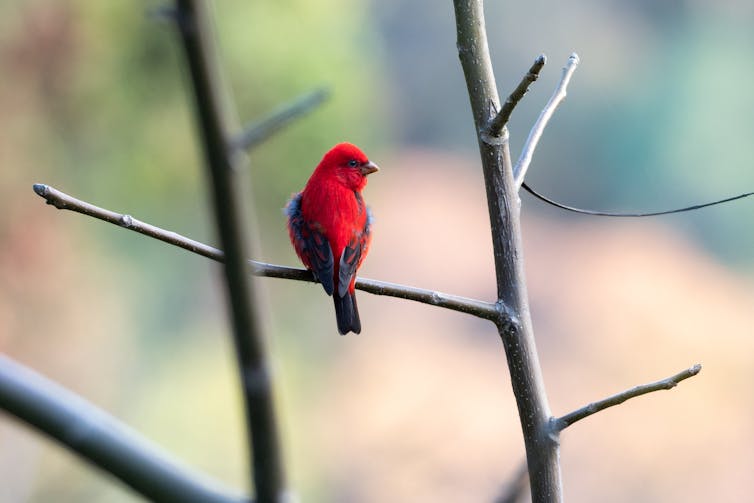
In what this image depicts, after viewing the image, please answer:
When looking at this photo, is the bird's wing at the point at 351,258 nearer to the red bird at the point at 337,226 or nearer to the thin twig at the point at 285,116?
Result: the red bird at the point at 337,226

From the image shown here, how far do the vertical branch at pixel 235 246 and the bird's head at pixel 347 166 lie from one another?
186 centimetres

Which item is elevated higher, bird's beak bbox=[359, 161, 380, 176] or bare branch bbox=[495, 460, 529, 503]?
bare branch bbox=[495, 460, 529, 503]

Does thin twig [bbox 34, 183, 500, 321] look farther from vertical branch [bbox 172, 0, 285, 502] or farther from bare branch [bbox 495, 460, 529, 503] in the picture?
vertical branch [bbox 172, 0, 285, 502]

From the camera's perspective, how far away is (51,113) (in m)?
5.70

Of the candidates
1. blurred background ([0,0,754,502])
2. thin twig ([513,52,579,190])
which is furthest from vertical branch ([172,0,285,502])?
thin twig ([513,52,579,190])

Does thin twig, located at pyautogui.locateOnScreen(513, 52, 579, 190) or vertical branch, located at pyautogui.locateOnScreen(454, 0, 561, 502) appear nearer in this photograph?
vertical branch, located at pyautogui.locateOnScreen(454, 0, 561, 502)

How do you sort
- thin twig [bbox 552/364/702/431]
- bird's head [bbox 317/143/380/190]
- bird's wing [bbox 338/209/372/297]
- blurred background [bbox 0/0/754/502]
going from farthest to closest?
blurred background [bbox 0/0/754/502] < bird's head [bbox 317/143/380/190] < bird's wing [bbox 338/209/372/297] < thin twig [bbox 552/364/702/431]

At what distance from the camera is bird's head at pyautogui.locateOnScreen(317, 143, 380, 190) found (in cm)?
250

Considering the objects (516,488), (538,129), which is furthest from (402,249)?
(516,488)

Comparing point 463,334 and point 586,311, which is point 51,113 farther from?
point 586,311

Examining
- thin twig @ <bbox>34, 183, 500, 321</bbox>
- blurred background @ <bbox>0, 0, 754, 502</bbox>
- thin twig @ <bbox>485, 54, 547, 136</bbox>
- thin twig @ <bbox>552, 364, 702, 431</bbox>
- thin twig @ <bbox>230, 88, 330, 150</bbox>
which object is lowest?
blurred background @ <bbox>0, 0, 754, 502</bbox>

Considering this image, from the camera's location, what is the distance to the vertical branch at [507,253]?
113 centimetres

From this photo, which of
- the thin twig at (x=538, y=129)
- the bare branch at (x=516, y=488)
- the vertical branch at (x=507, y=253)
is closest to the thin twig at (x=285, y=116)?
the bare branch at (x=516, y=488)

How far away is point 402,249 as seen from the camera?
48.2 ft
